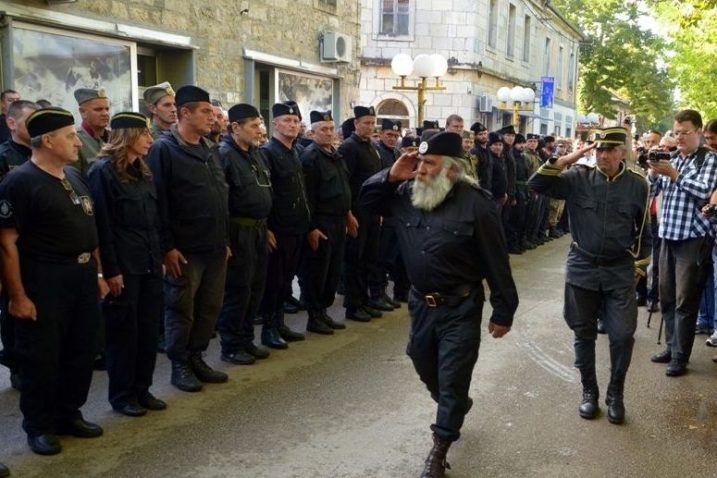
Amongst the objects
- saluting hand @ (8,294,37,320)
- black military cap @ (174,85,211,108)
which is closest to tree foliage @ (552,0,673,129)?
black military cap @ (174,85,211,108)

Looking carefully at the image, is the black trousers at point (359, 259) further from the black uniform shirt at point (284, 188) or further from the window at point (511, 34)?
the window at point (511, 34)

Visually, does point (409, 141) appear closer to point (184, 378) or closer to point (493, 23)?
point (184, 378)

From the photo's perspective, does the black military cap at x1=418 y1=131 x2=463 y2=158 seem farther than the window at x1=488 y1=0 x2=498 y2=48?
No

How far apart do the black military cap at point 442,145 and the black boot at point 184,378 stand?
2.52 meters

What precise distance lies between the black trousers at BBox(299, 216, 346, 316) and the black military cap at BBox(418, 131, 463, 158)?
2.94 meters

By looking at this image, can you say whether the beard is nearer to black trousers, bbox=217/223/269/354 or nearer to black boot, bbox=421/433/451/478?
black boot, bbox=421/433/451/478

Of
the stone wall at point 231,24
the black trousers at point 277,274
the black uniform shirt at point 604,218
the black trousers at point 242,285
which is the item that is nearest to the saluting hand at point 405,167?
the black uniform shirt at point 604,218

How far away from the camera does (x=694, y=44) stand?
20.1 m

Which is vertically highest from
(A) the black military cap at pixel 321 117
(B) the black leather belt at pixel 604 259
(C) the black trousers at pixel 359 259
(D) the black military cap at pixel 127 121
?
(A) the black military cap at pixel 321 117

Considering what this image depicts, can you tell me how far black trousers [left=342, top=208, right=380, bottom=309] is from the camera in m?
7.82

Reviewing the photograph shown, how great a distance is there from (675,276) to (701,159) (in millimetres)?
1005

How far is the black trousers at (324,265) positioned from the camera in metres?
7.10

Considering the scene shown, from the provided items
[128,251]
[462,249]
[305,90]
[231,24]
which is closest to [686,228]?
[462,249]

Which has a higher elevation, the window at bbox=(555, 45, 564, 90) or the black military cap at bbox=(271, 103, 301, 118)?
the window at bbox=(555, 45, 564, 90)
